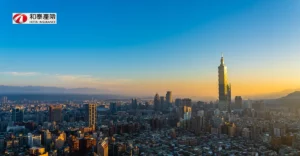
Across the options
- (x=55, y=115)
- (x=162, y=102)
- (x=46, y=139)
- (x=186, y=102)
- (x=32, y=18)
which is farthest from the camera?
(x=162, y=102)

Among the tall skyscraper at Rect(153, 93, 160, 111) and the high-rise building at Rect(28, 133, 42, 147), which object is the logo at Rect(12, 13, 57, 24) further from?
the tall skyscraper at Rect(153, 93, 160, 111)

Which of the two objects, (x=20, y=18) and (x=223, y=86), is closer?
(x=20, y=18)

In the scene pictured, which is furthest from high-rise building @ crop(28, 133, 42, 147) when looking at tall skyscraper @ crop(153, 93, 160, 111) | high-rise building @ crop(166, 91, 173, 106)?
high-rise building @ crop(166, 91, 173, 106)

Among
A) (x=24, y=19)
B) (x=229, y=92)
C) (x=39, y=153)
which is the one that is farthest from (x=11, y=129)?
(x=229, y=92)

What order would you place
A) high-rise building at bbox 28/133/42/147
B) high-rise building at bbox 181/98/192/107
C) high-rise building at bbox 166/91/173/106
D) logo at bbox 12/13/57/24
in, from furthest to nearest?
high-rise building at bbox 166/91/173/106, high-rise building at bbox 181/98/192/107, high-rise building at bbox 28/133/42/147, logo at bbox 12/13/57/24

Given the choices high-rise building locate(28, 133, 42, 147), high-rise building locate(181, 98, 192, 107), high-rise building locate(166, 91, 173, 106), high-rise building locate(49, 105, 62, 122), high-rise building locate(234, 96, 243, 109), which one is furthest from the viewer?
high-rise building locate(166, 91, 173, 106)

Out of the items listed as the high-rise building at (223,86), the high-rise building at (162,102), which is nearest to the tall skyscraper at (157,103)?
the high-rise building at (162,102)

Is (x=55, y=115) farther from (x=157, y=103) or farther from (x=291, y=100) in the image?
(x=291, y=100)

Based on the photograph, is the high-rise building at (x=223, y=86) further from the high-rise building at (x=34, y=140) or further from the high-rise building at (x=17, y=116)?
the high-rise building at (x=34, y=140)

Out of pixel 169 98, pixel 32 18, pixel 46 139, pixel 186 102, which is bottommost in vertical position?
pixel 46 139

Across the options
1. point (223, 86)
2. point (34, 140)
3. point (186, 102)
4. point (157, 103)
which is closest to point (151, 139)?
point (34, 140)

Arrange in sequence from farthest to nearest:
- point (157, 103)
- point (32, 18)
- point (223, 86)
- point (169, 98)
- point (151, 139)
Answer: point (169, 98) < point (157, 103) < point (223, 86) < point (151, 139) < point (32, 18)
